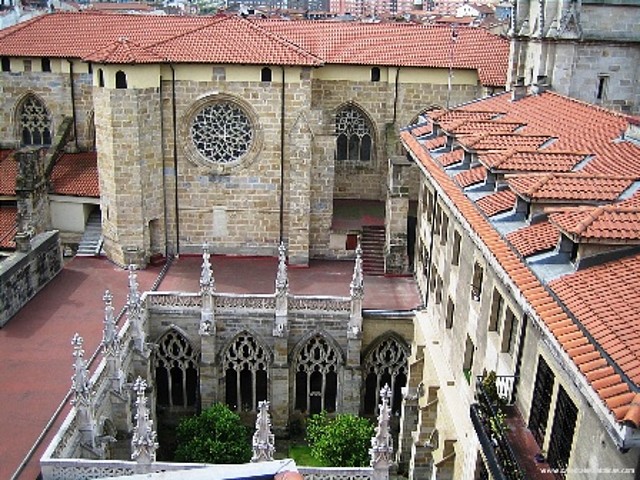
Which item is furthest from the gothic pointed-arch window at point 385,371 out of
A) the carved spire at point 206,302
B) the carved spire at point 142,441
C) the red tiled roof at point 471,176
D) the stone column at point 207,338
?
the carved spire at point 142,441

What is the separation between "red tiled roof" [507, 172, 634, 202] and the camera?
16.8 m

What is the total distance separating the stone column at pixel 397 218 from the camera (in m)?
34.3

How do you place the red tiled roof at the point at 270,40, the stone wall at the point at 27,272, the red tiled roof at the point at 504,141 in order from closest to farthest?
the red tiled roof at the point at 504,141
the stone wall at the point at 27,272
the red tiled roof at the point at 270,40

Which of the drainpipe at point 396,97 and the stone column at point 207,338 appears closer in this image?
the stone column at point 207,338

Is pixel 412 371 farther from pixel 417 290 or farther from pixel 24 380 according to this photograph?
pixel 24 380

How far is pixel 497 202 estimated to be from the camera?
1912cm

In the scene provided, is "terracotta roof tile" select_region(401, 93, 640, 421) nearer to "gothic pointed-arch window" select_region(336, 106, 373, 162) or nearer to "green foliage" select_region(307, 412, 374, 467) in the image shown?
"gothic pointed-arch window" select_region(336, 106, 373, 162)

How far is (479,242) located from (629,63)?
1875cm

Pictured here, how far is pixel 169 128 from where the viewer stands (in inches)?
1378

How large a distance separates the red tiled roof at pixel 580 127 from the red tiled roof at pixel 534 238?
3.53 m

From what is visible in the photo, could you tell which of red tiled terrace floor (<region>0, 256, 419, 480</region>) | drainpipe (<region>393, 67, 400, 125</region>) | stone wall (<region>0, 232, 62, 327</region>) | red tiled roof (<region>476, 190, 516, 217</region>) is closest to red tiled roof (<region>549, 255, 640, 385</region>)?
red tiled roof (<region>476, 190, 516, 217</region>)

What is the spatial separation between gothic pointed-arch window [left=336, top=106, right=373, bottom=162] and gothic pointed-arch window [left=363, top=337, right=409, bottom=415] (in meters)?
15.0

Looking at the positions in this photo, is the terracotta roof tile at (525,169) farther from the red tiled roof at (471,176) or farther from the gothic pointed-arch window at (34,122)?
the gothic pointed-arch window at (34,122)

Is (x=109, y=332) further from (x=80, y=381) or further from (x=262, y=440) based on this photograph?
(x=262, y=440)
